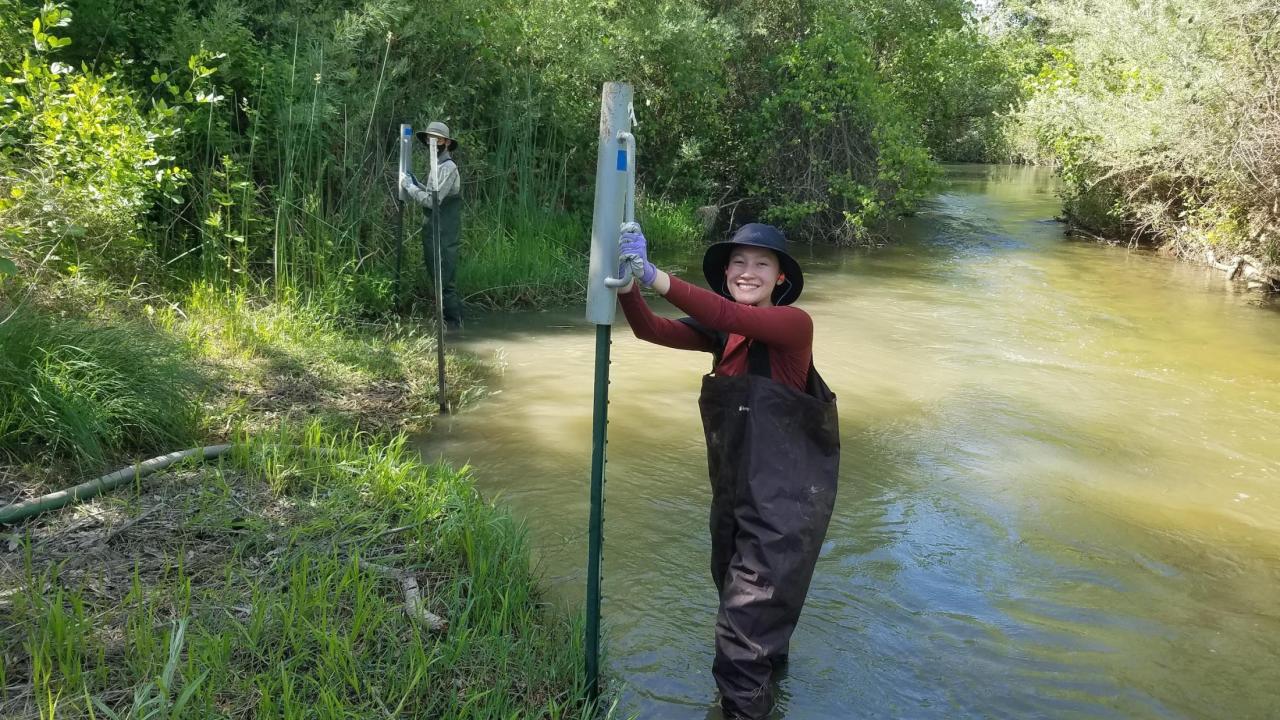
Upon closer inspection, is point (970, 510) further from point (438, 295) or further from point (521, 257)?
point (521, 257)

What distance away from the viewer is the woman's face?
3.26m

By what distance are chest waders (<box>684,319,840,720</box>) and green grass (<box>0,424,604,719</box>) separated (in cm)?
58

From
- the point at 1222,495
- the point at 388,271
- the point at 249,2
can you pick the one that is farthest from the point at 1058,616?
the point at 249,2

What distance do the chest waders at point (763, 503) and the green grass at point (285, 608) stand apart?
1.90 feet

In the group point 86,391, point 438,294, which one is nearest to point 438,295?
point 438,294

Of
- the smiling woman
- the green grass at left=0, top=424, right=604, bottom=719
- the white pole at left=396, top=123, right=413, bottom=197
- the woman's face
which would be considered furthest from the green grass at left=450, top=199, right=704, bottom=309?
the smiling woman

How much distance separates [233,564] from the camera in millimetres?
3539

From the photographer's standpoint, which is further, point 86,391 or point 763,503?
point 86,391

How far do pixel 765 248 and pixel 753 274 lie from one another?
106 mm

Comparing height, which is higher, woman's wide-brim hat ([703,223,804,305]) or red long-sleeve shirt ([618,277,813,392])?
woman's wide-brim hat ([703,223,804,305])

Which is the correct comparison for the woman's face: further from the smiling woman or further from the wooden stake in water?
the wooden stake in water

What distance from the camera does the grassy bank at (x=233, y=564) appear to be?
284 centimetres

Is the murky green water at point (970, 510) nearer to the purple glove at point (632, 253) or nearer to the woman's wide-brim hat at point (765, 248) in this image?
the woman's wide-brim hat at point (765, 248)

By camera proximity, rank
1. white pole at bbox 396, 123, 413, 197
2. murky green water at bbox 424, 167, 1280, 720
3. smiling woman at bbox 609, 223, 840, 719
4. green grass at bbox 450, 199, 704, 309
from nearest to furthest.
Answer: smiling woman at bbox 609, 223, 840, 719 → murky green water at bbox 424, 167, 1280, 720 → white pole at bbox 396, 123, 413, 197 → green grass at bbox 450, 199, 704, 309
